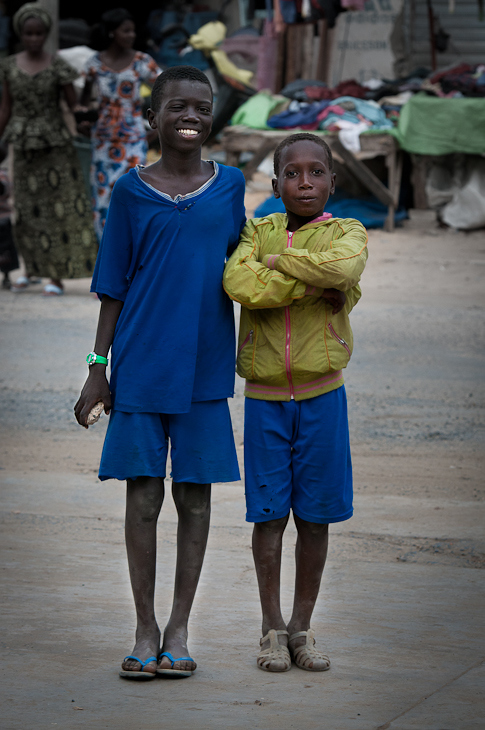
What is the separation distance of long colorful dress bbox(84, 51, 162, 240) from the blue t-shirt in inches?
235

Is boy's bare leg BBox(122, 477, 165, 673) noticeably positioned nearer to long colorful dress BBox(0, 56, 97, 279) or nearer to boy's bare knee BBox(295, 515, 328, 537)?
boy's bare knee BBox(295, 515, 328, 537)

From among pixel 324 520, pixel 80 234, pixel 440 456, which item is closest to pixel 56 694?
pixel 324 520

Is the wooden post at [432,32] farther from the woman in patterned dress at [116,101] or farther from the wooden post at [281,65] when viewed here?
the woman in patterned dress at [116,101]

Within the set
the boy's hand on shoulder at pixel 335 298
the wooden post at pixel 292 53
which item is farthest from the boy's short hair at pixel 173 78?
the wooden post at pixel 292 53

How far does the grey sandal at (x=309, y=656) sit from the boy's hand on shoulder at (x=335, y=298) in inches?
36.1

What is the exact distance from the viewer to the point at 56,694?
2.39 meters

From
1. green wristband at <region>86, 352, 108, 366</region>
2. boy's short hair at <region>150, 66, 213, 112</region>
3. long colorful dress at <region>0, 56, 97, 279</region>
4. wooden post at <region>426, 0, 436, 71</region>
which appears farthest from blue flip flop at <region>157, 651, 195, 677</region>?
wooden post at <region>426, 0, 436, 71</region>

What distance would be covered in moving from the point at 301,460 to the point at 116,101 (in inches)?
260

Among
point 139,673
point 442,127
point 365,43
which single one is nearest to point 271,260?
point 139,673

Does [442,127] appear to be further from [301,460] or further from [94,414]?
[94,414]

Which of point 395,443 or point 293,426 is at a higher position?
point 293,426

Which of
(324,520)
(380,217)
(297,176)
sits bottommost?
(380,217)

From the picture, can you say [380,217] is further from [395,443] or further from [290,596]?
[290,596]

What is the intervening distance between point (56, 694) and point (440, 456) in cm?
286
